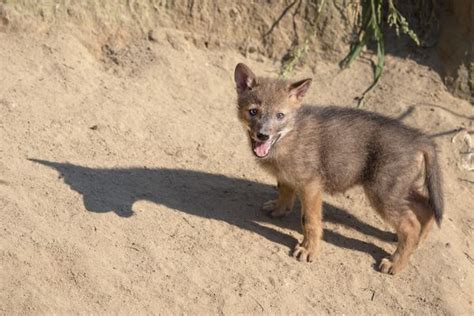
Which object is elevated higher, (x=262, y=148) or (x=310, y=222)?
(x=262, y=148)

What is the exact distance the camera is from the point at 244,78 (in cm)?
681

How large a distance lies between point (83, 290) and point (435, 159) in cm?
349

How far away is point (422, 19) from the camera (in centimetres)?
909

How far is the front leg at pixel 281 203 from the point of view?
7.04 metres

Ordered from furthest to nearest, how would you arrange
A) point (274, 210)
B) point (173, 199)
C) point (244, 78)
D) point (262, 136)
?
point (274, 210) < point (173, 199) < point (244, 78) < point (262, 136)

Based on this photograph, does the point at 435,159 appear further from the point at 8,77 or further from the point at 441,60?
the point at 8,77

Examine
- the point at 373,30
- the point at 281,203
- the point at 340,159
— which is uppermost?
the point at 373,30

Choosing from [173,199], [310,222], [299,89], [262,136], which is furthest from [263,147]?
[173,199]

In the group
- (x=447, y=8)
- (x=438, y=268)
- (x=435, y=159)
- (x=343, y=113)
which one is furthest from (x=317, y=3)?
(x=438, y=268)

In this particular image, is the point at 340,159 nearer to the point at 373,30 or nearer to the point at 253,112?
the point at 253,112

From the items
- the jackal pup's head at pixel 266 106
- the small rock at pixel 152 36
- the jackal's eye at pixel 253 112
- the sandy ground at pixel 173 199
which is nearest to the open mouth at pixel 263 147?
the jackal pup's head at pixel 266 106

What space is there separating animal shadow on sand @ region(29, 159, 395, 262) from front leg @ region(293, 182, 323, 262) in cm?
23

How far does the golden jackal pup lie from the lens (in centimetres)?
646

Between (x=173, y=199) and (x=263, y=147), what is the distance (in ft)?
4.01
